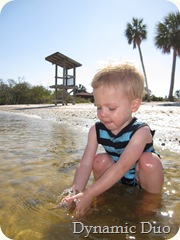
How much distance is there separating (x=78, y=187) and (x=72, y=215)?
0.34 metres

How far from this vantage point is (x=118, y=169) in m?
1.89

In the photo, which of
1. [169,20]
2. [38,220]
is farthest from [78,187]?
[169,20]

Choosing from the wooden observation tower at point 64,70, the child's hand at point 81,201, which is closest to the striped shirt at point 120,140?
the child's hand at point 81,201

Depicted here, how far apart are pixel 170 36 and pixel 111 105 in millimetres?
35113

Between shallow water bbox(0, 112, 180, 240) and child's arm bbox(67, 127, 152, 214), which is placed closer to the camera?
shallow water bbox(0, 112, 180, 240)

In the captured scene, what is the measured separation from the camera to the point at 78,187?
2008 millimetres

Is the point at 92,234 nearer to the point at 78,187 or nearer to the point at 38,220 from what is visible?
the point at 38,220

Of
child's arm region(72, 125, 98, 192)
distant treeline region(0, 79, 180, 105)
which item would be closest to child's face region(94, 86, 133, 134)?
child's arm region(72, 125, 98, 192)

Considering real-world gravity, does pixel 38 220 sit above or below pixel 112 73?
below

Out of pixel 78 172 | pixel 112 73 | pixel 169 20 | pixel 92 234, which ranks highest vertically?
pixel 169 20

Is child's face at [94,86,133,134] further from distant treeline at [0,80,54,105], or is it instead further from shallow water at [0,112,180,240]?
distant treeline at [0,80,54,105]

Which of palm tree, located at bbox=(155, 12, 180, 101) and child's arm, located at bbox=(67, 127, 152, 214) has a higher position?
palm tree, located at bbox=(155, 12, 180, 101)

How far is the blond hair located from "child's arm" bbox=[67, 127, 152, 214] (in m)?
0.31

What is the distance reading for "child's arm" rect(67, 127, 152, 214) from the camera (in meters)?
1.75
